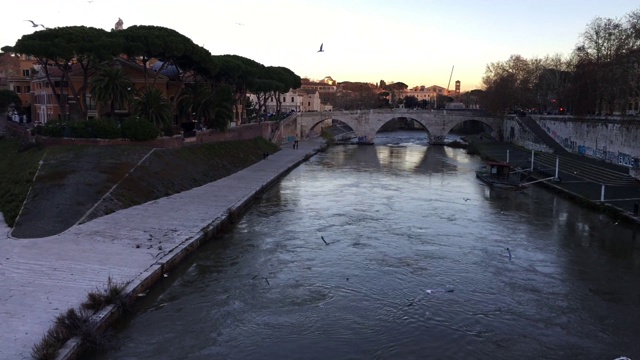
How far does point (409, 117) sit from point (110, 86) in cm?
5692

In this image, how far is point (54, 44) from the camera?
1411 inches

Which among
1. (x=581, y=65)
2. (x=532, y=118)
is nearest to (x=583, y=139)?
(x=581, y=65)

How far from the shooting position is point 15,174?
1207 inches

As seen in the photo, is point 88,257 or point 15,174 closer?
point 88,257

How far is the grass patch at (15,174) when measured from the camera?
81.2ft

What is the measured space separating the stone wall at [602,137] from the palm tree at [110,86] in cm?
3594

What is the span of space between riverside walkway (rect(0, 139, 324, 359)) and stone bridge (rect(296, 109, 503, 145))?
56465mm

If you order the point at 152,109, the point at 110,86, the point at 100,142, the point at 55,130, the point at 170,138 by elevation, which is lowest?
the point at 100,142

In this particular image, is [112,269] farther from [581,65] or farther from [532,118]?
[532,118]

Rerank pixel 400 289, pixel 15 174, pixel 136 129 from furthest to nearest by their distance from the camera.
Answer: pixel 136 129 < pixel 15 174 < pixel 400 289

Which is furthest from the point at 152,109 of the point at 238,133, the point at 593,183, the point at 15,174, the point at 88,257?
the point at 593,183

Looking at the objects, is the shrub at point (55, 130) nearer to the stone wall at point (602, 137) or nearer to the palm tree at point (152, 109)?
the palm tree at point (152, 109)

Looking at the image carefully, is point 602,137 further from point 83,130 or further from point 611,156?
point 83,130

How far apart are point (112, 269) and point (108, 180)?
1232 centimetres
